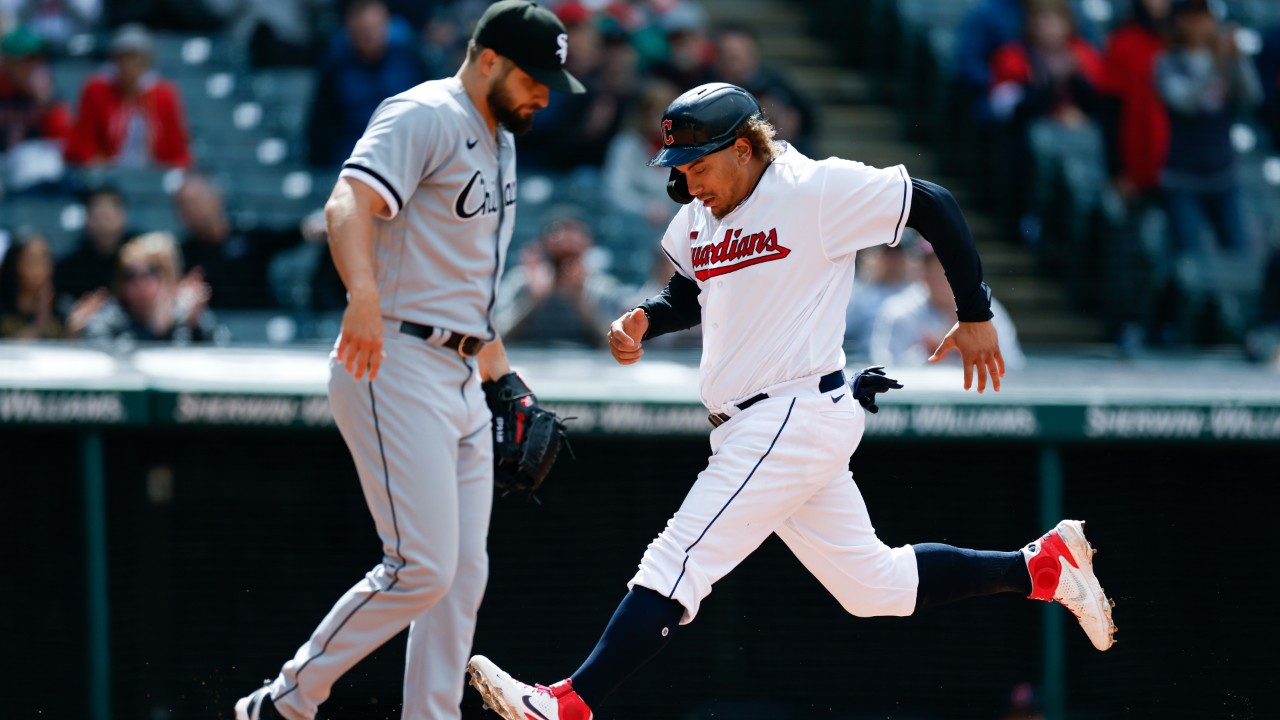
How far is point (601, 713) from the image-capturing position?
495 centimetres

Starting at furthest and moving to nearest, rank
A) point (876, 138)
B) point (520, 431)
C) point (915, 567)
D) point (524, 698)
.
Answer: point (876, 138), point (520, 431), point (915, 567), point (524, 698)

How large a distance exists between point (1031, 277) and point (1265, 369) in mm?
2426

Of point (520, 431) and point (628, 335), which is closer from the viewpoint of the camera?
point (628, 335)

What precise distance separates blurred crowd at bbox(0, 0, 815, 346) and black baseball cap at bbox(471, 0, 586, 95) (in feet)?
10.0

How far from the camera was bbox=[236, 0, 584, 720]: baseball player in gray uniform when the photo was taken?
12.0 feet

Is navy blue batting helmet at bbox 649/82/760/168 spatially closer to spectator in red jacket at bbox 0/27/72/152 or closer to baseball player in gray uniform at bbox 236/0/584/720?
baseball player in gray uniform at bbox 236/0/584/720

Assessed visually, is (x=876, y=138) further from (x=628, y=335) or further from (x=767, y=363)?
(x=767, y=363)

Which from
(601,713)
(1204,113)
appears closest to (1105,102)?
(1204,113)

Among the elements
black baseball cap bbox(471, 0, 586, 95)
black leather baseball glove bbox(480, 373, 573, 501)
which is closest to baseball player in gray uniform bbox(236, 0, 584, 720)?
black baseball cap bbox(471, 0, 586, 95)

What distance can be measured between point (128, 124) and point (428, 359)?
4.83m

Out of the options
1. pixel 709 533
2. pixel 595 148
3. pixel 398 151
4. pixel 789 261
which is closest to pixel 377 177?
pixel 398 151

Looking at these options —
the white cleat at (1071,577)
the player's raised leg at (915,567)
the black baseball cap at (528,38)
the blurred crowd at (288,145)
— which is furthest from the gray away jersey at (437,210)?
the blurred crowd at (288,145)

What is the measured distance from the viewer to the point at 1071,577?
12.9ft

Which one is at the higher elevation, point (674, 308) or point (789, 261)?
point (789, 261)
